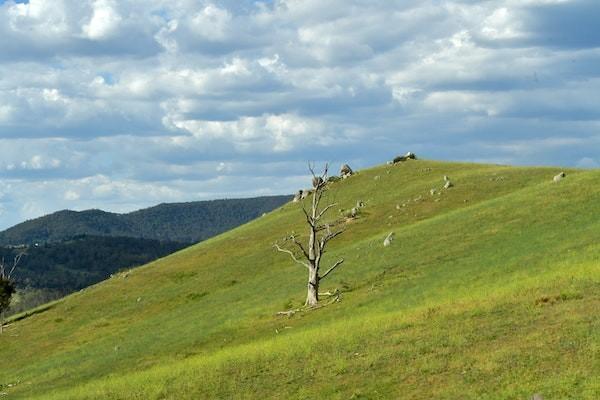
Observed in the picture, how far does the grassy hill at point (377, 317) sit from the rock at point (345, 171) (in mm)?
26499

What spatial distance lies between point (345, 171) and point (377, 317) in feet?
288

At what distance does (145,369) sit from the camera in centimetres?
4681

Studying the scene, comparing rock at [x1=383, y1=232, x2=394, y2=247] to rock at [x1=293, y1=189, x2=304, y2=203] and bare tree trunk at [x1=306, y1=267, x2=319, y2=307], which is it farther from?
rock at [x1=293, y1=189, x2=304, y2=203]

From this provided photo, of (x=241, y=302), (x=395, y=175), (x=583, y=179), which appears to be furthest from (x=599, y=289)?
(x=395, y=175)

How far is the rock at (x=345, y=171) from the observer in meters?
128

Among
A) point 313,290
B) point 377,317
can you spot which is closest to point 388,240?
point 313,290

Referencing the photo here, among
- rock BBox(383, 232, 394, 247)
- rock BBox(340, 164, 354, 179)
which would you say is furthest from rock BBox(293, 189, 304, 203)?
rock BBox(383, 232, 394, 247)

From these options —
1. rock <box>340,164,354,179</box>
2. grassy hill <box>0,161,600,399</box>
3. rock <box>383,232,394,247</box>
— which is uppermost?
rock <box>340,164,354,179</box>

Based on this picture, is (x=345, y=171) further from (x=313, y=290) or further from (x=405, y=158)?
(x=313, y=290)

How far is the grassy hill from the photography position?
29.7 metres

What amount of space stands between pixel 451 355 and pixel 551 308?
6.59m

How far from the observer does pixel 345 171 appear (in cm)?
13062

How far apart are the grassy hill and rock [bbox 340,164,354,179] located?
86.9 ft

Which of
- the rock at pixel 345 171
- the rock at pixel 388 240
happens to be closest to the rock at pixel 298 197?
the rock at pixel 345 171
